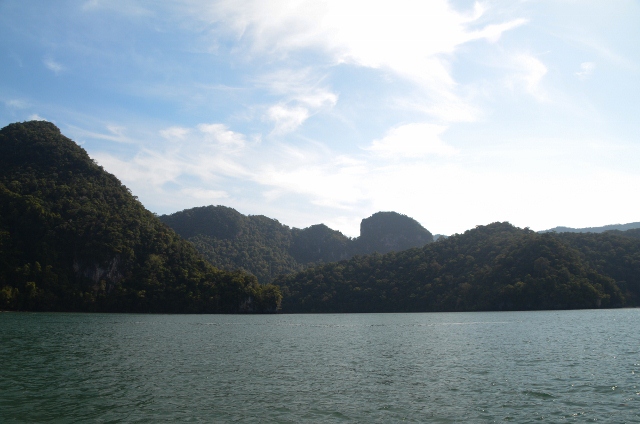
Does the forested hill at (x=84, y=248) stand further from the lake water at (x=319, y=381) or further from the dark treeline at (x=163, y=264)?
the lake water at (x=319, y=381)

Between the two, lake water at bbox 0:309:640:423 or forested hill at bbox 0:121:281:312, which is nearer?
lake water at bbox 0:309:640:423

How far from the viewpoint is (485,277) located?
140m

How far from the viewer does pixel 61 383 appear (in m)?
28.0

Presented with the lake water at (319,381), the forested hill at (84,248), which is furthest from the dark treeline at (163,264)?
the lake water at (319,381)

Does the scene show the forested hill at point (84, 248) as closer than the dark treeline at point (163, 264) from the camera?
Yes

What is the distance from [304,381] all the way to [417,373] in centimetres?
832

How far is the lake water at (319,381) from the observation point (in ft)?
71.3

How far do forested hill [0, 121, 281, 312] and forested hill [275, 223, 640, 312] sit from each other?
35.6 meters

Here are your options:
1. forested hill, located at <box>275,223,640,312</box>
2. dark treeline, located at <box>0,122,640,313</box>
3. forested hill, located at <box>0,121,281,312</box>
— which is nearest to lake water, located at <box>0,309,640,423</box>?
forested hill, located at <box>275,223,640,312</box>

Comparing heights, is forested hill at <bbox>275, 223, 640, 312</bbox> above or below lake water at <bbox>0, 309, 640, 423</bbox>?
above

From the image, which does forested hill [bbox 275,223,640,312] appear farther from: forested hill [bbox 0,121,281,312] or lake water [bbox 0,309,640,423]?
lake water [bbox 0,309,640,423]

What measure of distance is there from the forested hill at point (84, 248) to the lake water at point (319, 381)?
7909 cm

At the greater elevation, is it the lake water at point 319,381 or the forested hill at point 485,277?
the forested hill at point 485,277

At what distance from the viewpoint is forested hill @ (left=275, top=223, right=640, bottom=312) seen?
402 feet
